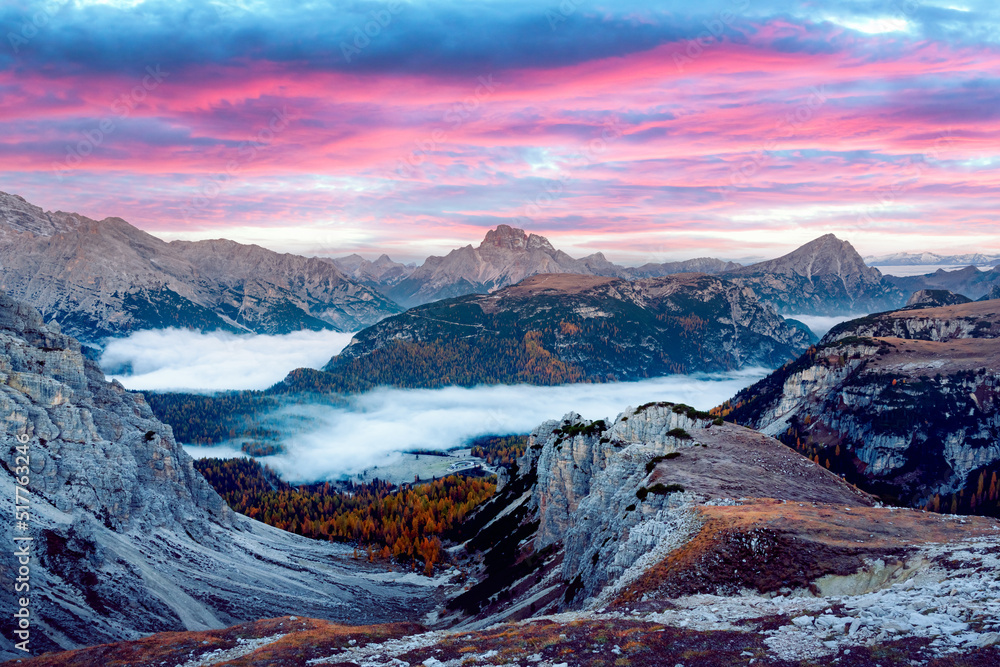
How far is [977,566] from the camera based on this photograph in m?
38.1

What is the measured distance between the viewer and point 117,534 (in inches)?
4478

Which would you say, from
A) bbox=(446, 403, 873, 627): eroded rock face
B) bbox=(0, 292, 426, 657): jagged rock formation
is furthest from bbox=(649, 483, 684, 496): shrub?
bbox=(0, 292, 426, 657): jagged rock formation

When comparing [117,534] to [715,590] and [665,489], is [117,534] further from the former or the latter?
[715,590]

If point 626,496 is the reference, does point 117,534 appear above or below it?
below

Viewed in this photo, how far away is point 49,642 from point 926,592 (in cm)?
10047

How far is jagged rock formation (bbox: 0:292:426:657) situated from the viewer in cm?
8812

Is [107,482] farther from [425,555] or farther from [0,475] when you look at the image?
[425,555]

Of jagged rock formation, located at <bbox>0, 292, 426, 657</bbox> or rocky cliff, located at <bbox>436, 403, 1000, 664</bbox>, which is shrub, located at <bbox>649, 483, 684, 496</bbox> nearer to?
rocky cliff, located at <bbox>436, 403, 1000, 664</bbox>

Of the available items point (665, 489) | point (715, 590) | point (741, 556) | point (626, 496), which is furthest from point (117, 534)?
point (741, 556)

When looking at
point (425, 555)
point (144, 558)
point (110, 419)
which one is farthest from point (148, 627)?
point (425, 555)

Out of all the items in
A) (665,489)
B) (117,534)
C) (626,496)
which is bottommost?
(117,534)

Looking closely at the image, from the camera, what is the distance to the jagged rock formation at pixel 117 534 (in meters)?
88.1

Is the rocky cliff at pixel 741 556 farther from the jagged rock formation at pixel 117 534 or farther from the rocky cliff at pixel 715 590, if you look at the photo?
the jagged rock formation at pixel 117 534

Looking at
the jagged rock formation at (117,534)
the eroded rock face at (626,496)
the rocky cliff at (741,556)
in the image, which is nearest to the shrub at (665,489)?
the eroded rock face at (626,496)
